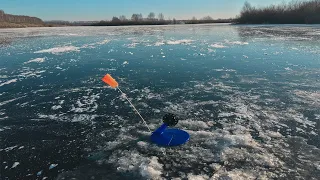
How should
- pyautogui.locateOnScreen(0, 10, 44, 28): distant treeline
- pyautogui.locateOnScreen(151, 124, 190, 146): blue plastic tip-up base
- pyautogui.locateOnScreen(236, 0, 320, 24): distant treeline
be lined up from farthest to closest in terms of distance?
pyautogui.locateOnScreen(0, 10, 44, 28): distant treeline
pyautogui.locateOnScreen(236, 0, 320, 24): distant treeline
pyautogui.locateOnScreen(151, 124, 190, 146): blue plastic tip-up base

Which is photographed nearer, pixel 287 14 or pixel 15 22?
pixel 287 14

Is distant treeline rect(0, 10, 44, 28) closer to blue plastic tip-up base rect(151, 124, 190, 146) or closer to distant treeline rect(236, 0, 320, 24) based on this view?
distant treeline rect(236, 0, 320, 24)

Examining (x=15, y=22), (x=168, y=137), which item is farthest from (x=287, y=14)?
(x=15, y=22)

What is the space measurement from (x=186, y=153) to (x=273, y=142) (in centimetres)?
107

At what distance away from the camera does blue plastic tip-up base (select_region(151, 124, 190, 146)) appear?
323cm

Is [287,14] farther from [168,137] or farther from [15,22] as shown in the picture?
[15,22]

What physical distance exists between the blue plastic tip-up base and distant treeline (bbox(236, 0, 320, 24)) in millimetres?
38774

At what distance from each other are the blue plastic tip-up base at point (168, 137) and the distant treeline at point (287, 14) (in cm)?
3877

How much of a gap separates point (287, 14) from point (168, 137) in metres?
46.7

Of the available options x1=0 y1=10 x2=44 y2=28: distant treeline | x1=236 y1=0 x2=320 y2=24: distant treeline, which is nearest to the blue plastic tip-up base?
x1=236 y1=0 x2=320 y2=24: distant treeline

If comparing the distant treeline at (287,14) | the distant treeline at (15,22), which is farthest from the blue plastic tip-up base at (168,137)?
the distant treeline at (15,22)

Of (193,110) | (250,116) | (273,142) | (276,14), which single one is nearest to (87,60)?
(193,110)

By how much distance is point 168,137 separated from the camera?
3.35 m

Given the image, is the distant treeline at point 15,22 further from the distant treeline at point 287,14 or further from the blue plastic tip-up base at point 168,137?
the blue plastic tip-up base at point 168,137
